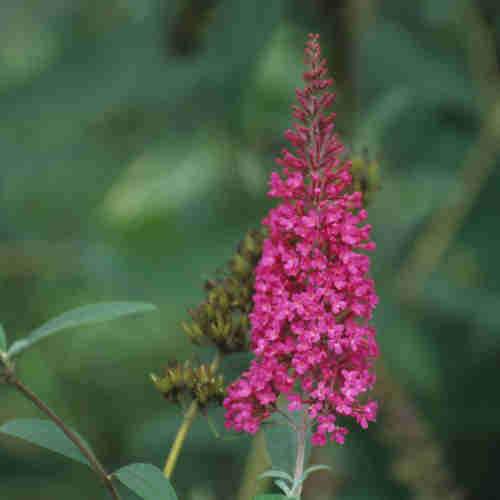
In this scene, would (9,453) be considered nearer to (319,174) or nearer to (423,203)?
(423,203)

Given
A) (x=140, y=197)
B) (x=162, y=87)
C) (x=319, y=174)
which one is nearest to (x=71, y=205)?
(x=140, y=197)

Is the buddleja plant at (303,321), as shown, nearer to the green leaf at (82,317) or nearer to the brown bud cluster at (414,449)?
the green leaf at (82,317)

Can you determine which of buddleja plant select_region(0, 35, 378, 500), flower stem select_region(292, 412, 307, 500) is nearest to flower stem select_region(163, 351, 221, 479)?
buddleja plant select_region(0, 35, 378, 500)

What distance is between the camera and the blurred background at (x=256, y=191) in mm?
1727

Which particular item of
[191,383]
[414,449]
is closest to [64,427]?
[191,383]

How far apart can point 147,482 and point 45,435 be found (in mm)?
120

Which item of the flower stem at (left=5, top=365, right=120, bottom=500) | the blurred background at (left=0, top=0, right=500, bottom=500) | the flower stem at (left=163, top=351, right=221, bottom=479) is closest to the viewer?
the flower stem at (left=5, top=365, right=120, bottom=500)

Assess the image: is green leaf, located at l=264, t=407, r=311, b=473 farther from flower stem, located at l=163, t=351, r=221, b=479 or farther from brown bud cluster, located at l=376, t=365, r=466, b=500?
brown bud cluster, located at l=376, t=365, r=466, b=500

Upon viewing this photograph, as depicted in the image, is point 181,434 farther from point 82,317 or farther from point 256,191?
point 256,191

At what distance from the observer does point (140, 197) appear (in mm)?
2662

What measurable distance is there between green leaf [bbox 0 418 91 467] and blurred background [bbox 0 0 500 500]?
71 centimetres

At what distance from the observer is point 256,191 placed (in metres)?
2.00

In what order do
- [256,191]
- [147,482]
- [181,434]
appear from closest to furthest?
[147,482]
[181,434]
[256,191]

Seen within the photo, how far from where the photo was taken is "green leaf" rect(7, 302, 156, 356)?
2.55 ft
